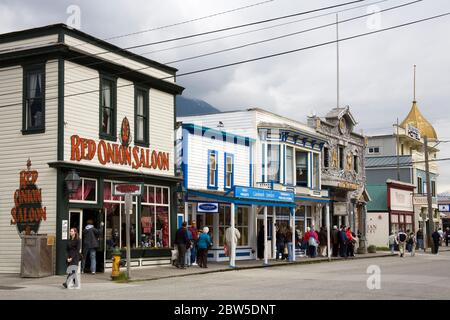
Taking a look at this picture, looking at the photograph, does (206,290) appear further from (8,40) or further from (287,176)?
(287,176)

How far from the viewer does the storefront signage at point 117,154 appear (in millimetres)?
24206

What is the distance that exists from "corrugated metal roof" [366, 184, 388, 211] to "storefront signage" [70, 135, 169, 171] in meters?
31.2

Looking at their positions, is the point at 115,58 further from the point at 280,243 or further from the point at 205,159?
the point at 280,243

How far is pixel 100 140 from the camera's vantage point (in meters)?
25.3

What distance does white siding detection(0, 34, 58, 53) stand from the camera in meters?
24.0

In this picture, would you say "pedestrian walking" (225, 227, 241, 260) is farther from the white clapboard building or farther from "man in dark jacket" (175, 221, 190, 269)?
the white clapboard building

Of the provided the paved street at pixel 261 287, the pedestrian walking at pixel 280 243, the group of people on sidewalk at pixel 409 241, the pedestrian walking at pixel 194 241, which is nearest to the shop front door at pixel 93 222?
the paved street at pixel 261 287

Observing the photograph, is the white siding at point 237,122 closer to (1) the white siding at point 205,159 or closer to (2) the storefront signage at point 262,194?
(1) the white siding at point 205,159

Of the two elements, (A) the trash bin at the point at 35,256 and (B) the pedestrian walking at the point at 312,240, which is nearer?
(A) the trash bin at the point at 35,256

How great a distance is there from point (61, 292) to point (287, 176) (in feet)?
71.2

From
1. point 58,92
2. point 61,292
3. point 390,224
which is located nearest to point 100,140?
point 58,92

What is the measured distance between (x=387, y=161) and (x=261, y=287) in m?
47.4

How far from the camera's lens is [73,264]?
18.9 metres

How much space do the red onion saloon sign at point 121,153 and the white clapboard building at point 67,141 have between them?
37 millimetres
